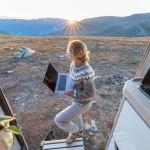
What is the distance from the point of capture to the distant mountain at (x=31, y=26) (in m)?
176

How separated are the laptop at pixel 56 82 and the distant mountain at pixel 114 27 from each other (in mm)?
75089

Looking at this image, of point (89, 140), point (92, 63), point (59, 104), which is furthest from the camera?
point (92, 63)

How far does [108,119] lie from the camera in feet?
8.55

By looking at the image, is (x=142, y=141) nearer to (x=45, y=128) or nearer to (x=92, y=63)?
(x=45, y=128)

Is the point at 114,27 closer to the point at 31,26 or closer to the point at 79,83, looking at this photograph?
the point at 79,83

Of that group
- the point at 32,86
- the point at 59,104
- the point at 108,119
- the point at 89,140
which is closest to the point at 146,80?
the point at 89,140

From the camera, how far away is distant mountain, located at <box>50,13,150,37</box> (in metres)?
67.1

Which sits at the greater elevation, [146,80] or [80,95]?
[146,80]

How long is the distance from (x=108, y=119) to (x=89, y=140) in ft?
2.53

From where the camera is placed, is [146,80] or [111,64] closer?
[146,80]

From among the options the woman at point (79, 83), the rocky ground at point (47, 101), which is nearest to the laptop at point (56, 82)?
the woman at point (79, 83)

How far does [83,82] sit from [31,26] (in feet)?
701

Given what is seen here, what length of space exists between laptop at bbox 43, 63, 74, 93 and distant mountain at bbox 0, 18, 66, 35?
191 metres

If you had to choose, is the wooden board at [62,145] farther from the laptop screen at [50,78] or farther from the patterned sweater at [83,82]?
the laptop screen at [50,78]
